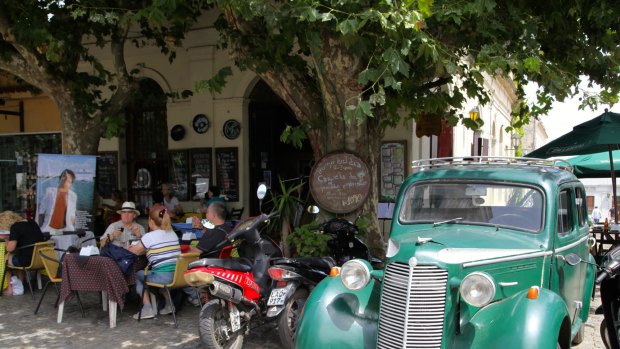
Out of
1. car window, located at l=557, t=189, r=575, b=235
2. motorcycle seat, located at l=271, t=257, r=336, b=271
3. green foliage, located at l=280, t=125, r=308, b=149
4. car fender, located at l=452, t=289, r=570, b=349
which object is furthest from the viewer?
green foliage, located at l=280, t=125, r=308, b=149

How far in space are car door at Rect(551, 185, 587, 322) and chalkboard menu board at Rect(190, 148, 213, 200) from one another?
8451mm

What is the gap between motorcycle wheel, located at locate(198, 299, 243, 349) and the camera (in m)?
4.89

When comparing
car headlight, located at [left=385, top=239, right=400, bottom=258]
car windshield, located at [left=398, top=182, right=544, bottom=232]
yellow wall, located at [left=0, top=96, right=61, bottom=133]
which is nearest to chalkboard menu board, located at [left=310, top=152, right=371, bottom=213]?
car windshield, located at [left=398, top=182, right=544, bottom=232]

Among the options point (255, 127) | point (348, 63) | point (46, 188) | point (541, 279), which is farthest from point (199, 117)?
point (541, 279)

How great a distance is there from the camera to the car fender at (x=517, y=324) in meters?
3.06

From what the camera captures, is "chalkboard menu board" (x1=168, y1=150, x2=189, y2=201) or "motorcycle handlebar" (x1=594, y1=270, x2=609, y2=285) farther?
"chalkboard menu board" (x1=168, y1=150, x2=189, y2=201)

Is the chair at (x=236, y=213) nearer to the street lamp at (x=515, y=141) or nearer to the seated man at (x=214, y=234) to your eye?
the seated man at (x=214, y=234)

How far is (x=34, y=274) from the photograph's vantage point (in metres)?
8.45

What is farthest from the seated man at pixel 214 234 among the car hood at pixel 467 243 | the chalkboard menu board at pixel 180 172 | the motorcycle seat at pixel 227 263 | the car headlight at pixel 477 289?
the chalkboard menu board at pixel 180 172

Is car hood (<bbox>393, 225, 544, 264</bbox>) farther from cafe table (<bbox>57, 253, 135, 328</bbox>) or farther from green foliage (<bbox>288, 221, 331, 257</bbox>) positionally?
cafe table (<bbox>57, 253, 135, 328</bbox>)

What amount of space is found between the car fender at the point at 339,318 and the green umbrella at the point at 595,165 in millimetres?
7685

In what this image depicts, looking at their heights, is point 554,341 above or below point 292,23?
below

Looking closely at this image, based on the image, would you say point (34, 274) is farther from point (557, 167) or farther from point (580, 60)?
point (580, 60)

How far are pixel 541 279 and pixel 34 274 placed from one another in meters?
7.76
